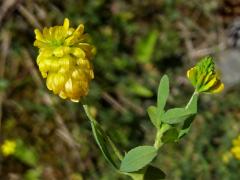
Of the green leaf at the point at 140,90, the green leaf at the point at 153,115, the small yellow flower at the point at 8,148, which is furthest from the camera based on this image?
the green leaf at the point at 140,90

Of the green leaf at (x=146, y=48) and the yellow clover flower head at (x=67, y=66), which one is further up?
the yellow clover flower head at (x=67, y=66)

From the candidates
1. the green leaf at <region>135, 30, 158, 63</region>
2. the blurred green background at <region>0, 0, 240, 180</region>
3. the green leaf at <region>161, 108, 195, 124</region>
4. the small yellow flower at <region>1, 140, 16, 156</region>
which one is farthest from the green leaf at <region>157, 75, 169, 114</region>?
the green leaf at <region>135, 30, 158, 63</region>

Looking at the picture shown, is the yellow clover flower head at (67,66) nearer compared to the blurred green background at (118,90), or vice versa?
the yellow clover flower head at (67,66)

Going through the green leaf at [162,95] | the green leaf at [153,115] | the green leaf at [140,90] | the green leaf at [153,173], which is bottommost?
the green leaf at [140,90]

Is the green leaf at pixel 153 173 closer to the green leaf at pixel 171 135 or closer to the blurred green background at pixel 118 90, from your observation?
the green leaf at pixel 171 135

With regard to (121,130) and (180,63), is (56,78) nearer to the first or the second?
(121,130)

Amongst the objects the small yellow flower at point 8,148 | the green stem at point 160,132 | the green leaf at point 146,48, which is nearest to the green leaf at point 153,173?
the green stem at point 160,132

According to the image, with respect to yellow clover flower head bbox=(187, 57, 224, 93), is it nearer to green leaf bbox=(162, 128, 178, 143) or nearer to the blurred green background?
green leaf bbox=(162, 128, 178, 143)
